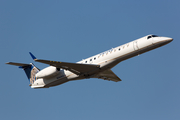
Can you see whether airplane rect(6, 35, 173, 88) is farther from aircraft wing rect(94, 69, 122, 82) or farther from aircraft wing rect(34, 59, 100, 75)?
aircraft wing rect(94, 69, 122, 82)

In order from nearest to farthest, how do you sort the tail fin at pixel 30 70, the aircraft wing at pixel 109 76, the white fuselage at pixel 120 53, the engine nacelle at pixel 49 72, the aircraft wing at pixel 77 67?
the white fuselage at pixel 120 53 < the aircraft wing at pixel 77 67 < the engine nacelle at pixel 49 72 < the aircraft wing at pixel 109 76 < the tail fin at pixel 30 70

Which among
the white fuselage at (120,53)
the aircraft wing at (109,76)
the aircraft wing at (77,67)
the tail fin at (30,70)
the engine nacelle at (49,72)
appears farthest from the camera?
the tail fin at (30,70)

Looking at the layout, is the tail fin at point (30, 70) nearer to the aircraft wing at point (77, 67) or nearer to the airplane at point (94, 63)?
the airplane at point (94, 63)

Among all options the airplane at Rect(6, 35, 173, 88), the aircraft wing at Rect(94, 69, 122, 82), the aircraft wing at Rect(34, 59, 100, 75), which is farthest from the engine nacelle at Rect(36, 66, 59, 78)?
the aircraft wing at Rect(94, 69, 122, 82)

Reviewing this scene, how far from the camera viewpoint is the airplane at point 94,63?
64.1 ft

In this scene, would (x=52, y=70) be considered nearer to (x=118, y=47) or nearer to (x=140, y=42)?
(x=118, y=47)

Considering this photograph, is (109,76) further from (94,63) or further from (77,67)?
(77,67)

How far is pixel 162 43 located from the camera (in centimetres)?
1930

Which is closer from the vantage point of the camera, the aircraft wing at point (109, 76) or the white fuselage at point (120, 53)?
the white fuselage at point (120, 53)

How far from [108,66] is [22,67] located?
968 centimetres

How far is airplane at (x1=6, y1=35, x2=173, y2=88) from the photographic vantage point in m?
19.5

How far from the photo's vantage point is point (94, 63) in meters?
20.7

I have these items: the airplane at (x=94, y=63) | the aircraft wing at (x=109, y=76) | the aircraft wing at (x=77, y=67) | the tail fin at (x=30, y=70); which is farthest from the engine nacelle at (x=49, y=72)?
the aircraft wing at (x=109, y=76)

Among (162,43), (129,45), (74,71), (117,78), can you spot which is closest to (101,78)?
(117,78)
